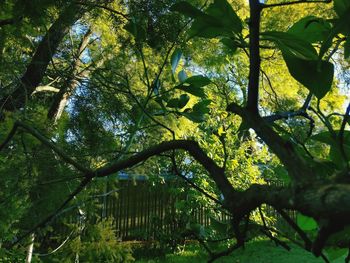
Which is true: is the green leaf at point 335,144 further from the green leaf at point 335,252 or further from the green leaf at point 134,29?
the green leaf at point 134,29

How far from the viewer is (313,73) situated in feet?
1.61

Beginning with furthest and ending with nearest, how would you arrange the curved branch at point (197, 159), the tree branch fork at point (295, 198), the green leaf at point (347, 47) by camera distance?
the green leaf at point (347, 47), the curved branch at point (197, 159), the tree branch fork at point (295, 198)

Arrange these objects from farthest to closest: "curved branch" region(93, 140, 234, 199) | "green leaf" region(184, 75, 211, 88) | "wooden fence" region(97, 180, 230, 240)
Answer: "wooden fence" region(97, 180, 230, 240) < "green leaf" region(184, 75, 211, 88) < "curved branch" region(93, 140, 234, 199)

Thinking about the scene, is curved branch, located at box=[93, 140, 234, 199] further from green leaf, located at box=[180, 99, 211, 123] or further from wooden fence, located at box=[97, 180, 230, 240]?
wooden fence, located at box=[97, 180, 230, 240]

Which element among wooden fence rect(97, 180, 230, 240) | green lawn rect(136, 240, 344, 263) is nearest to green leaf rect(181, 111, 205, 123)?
green lawn rect(136, 240, 344, 263)

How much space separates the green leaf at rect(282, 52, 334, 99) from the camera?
0.49 metres

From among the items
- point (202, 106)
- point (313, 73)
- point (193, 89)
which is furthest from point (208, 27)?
point (202, 106)

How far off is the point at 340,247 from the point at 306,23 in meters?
0.33

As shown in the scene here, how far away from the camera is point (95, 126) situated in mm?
4098

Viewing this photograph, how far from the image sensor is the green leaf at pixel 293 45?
0.48m

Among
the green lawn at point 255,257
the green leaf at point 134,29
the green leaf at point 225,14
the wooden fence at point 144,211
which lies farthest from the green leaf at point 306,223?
the wooden fence at point 144,211

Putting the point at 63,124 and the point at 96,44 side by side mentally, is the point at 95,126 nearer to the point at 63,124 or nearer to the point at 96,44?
the point at 63,124

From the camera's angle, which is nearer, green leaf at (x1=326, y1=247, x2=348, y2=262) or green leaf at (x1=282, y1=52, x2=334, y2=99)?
green leaf at (x1=282, y1=52, x2=334, y2=99)

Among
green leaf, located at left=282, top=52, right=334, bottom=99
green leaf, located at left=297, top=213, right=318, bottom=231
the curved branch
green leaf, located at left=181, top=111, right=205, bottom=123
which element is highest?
green leaf, located at left=181, top=111, right=205, bottom=123
